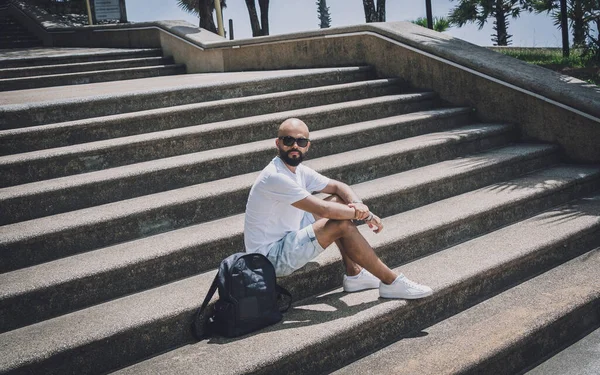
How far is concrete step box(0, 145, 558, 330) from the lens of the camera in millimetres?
3711

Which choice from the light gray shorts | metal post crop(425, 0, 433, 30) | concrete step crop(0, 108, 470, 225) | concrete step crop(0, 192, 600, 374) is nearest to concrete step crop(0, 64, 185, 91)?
concrete step crop(0, 108, 470, 225)

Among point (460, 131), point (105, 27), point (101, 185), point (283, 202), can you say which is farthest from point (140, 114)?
point (105, 27)

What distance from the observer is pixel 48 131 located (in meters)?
5.33

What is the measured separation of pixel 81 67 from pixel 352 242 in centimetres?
717

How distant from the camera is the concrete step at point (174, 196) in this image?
416 cm

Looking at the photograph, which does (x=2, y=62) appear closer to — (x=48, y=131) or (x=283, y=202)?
(x=48, y=131)

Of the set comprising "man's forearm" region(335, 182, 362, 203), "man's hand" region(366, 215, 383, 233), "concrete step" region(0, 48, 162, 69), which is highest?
"concrete step" region(0, 48, 162, 69)

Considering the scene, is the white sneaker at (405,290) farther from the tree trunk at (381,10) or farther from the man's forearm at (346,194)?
the tree trunk at (381,10)

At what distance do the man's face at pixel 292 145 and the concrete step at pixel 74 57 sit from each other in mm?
7243

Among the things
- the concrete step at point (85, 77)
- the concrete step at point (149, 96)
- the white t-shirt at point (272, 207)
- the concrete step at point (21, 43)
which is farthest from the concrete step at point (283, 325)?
the concrete step at point (21, 43)

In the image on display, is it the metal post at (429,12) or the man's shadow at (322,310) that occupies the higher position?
the metal post at (429,12)

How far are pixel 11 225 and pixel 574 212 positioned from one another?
4683 millimetres

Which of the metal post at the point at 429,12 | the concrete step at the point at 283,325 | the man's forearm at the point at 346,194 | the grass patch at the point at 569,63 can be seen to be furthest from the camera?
the metal post at the point at 429,12

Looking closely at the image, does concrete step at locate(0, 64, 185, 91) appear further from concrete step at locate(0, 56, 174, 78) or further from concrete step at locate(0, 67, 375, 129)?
concrete step at locate(0, 67, 375, 129)
